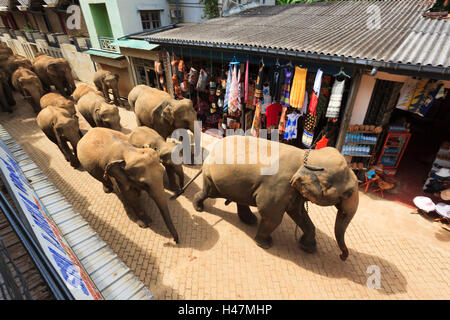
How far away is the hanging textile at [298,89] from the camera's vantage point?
7969 mm

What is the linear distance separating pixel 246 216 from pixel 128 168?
3.49 metres

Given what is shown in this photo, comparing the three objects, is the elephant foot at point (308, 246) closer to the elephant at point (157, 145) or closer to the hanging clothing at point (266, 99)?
the elephant at point (157, 145)

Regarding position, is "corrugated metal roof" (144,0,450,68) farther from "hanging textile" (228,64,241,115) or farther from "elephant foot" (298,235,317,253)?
"elephant foot" (298,235,317,253)

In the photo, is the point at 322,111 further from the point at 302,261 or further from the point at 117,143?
the point at 117,143

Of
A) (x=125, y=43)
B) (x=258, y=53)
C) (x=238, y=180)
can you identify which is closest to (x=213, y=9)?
(x=125, y=43)

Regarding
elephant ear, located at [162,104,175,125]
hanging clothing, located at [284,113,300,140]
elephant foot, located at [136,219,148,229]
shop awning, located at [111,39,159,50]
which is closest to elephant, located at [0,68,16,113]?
shop awning, located at [111,39,159,50]

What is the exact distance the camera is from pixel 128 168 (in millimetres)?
5398

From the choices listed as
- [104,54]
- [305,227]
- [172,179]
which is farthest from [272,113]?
[104,54]

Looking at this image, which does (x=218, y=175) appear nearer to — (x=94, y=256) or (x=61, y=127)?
(x=94, y=256)

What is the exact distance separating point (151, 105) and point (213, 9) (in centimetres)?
1163

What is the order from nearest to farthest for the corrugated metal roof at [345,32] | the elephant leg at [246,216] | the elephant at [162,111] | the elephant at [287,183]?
the elephant at [287,183], the corrugated metal roof at [345,32], the elephant leg at [246,216], the elephant at [162,111]

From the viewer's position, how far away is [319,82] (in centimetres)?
754

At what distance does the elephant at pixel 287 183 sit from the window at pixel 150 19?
51.4ft

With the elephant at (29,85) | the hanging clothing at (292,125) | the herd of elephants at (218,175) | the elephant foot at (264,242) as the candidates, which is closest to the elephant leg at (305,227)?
the herd of elephants at (218,175)
